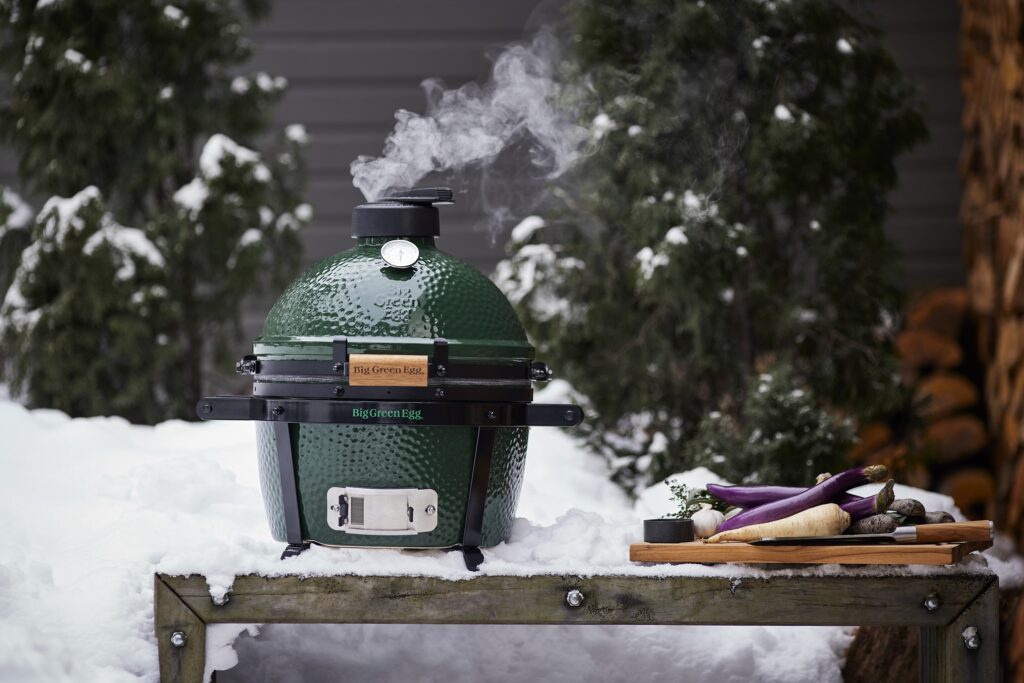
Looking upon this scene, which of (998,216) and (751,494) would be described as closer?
(751,494)

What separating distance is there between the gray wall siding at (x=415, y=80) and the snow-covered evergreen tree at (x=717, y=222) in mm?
1684

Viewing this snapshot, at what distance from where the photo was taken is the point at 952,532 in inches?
95.4

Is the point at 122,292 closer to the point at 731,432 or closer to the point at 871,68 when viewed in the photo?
the point at 731,432

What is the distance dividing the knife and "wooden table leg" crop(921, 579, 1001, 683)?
110 millimetres

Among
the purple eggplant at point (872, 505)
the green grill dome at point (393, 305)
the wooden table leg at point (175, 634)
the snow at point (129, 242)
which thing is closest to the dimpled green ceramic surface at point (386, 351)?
the green grill dome at point (393, 305)

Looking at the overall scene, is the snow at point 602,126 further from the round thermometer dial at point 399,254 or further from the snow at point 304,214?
the round thermometer dial at point 399,254

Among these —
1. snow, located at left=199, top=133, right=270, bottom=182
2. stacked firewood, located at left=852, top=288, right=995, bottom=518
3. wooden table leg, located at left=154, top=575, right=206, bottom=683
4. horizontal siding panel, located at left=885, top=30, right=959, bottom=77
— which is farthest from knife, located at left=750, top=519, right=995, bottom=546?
horizontal siding panel, located at left=885, top=30, right=959, bottom=77

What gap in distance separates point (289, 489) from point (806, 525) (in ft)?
3.47

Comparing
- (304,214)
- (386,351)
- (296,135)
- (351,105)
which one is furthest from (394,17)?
(386,351)

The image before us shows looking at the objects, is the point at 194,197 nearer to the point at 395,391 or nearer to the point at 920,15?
the point at 395,391

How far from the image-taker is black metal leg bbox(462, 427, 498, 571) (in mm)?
2432

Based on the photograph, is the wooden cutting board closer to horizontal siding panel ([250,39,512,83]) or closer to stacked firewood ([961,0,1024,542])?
stacked firewood ([961,0,1024,542])

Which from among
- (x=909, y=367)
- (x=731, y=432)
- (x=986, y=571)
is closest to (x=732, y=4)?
(x=731, y=432)

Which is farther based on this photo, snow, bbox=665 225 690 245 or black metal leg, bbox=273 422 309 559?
snow, bbox=665 225 690 245
